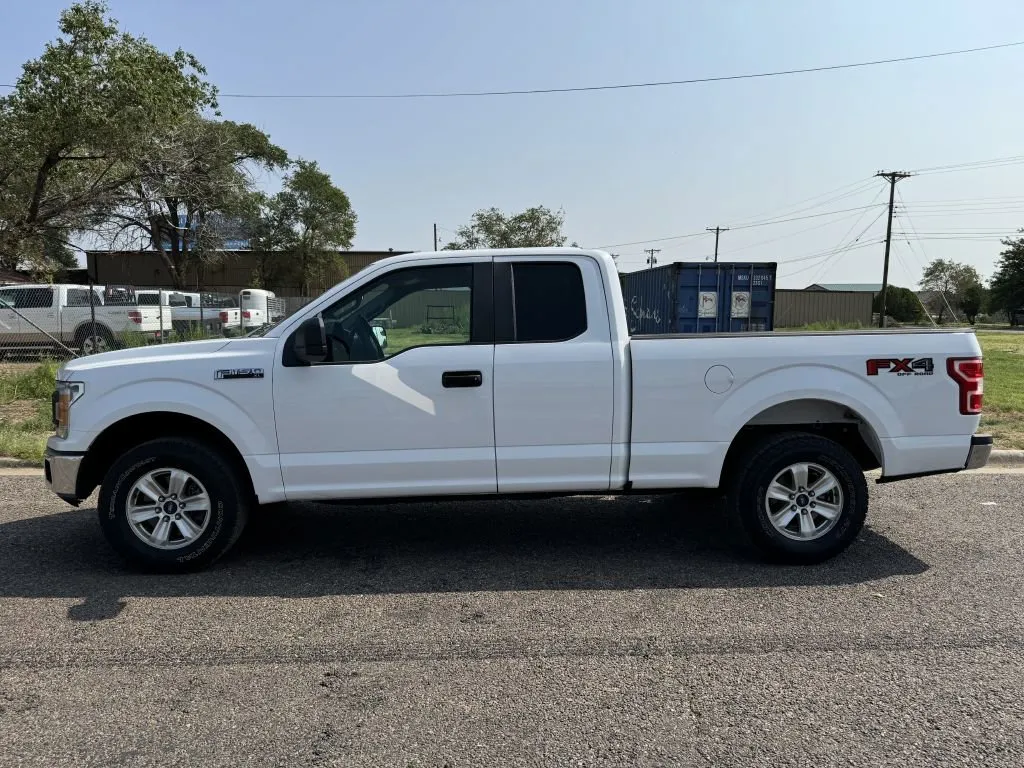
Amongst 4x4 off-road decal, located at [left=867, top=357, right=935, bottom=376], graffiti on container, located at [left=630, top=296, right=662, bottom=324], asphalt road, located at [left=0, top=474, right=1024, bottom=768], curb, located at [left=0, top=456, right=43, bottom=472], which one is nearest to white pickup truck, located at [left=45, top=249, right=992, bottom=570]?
4x4 off-road decal, located at [left=867, top=357, right=935, bottom=376]

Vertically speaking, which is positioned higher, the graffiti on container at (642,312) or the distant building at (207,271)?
the distant building at (207,271)

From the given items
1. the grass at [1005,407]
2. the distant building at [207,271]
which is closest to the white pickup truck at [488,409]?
the grass at [1005,407]

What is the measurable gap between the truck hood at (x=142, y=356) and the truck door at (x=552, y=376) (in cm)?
178

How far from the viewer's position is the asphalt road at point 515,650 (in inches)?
109

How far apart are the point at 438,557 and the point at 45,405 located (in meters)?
8.13

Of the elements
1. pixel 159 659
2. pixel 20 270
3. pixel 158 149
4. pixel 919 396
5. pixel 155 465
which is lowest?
pixel 159 659

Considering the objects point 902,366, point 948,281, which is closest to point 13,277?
point 902,366

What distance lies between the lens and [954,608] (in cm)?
397

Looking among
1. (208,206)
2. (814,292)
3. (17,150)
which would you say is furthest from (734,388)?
(814,292)

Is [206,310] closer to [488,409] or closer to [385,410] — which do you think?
[385,410]

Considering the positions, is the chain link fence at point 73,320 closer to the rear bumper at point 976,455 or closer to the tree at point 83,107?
the tree at point 83,107

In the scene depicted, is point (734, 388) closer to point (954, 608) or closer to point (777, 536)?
point (777, 536)

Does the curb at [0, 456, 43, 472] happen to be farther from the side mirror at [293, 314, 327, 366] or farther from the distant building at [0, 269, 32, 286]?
the distant building at [0, 269, 32, 286]

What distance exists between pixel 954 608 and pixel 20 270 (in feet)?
137
